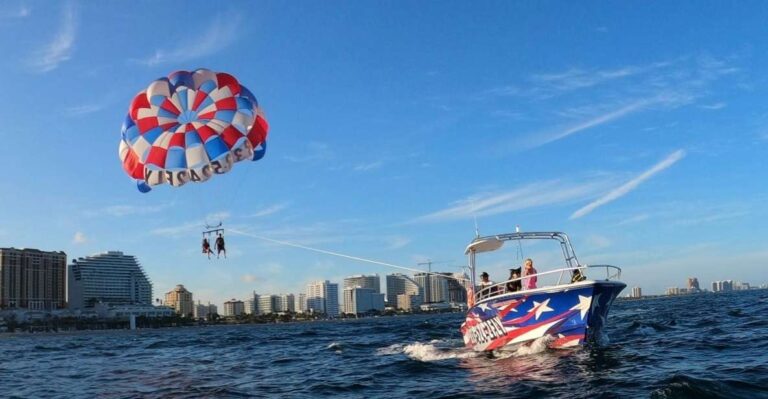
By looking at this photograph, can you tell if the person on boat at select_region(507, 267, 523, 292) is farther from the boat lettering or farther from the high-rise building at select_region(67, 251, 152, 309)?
the high-rise building at select_region(67, 251, 152, 309)

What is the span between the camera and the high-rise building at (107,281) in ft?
584

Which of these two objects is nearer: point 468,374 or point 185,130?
point 468,374

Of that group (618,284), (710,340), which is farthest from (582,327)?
(710,340)

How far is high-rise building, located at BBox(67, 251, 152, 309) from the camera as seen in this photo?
178 meters

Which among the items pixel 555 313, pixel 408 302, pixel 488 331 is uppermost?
pixel 555 313

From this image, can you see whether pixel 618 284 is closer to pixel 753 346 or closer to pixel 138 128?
pixel 753 346

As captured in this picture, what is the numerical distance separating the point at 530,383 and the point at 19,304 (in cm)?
17850

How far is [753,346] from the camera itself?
619 inches

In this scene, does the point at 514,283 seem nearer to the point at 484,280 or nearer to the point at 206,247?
the point at 484,280

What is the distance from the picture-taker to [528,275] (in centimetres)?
1659

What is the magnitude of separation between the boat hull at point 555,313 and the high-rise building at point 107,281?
572 ft

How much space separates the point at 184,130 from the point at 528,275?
10747mm

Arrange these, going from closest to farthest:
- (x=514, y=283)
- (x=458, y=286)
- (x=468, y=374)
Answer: (x=468, y=374)
(x=514, y=283)
(x=458, y=286)

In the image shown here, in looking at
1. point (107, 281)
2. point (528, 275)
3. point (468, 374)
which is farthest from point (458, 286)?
point (107, 281)
